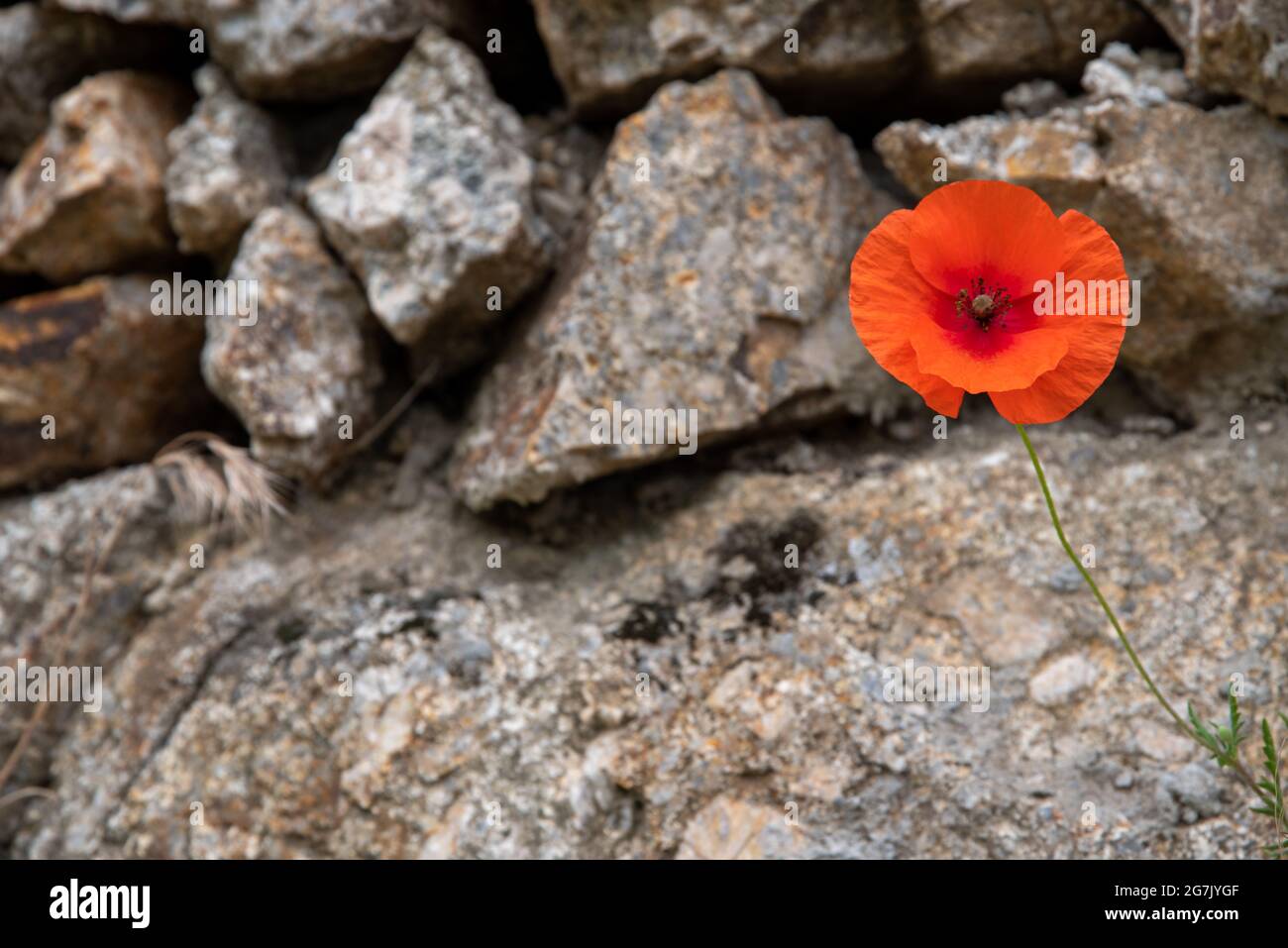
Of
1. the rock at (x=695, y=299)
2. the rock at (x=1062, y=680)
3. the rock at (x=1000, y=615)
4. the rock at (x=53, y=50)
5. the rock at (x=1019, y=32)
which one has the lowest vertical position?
the rock at (x=1062, y=680)

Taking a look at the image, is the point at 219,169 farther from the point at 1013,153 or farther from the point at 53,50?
the point at 1013,153

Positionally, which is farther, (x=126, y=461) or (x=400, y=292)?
(x=126, y=461)

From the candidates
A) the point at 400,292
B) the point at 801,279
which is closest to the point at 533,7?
the point at 400,292

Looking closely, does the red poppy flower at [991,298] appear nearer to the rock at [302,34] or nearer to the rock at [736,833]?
the rock at [736,833]

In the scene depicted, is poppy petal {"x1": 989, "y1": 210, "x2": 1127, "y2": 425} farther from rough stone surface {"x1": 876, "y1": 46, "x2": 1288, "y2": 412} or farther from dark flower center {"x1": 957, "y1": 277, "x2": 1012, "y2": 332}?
rough stone surface {"x1": 876, "y1": 46, "x2": 1288, "y2": 412}

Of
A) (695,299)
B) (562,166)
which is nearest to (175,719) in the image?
(695,299)

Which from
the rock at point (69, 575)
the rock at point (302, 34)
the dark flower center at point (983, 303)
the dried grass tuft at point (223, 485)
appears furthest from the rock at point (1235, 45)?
the rock at point (69, 575)
